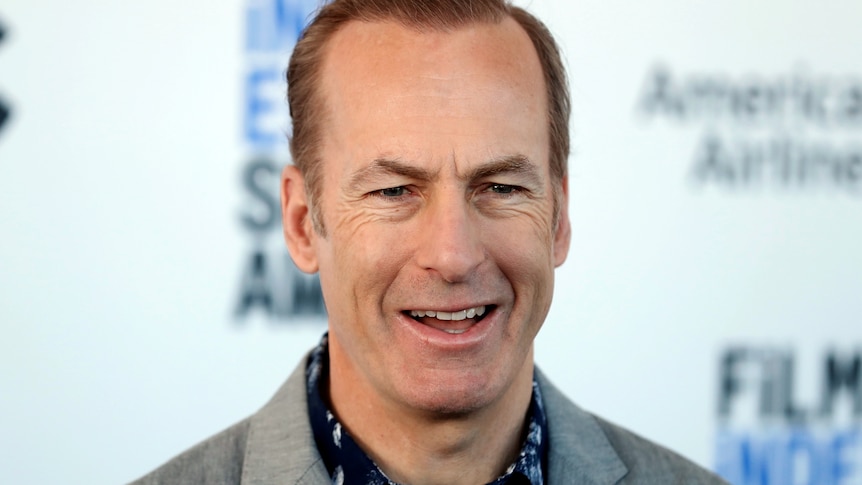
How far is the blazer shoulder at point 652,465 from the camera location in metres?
2.25

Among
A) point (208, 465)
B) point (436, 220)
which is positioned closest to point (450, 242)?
point (436, 220)

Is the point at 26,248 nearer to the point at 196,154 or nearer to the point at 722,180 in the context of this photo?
the point at 196,154

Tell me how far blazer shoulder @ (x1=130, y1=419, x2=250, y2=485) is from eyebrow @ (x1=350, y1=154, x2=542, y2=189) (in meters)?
0.59

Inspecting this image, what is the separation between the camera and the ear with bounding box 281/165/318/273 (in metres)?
2.21

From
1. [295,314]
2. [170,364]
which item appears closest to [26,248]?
[170,364]

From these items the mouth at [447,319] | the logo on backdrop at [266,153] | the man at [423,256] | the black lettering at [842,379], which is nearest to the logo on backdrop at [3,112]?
the logo on backdrop at [266,153]

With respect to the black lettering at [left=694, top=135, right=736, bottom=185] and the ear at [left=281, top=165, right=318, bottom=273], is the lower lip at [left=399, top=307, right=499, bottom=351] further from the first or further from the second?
the black lettering at [left=694, top=135, right=736, bottom=185]

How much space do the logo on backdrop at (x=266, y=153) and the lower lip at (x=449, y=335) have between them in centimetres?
142

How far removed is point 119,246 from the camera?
126 inches

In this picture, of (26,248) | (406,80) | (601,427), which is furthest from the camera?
(26,248)

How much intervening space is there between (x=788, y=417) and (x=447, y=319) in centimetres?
→ 212

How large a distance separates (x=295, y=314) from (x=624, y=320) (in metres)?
1.06

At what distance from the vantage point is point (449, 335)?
1.96 m

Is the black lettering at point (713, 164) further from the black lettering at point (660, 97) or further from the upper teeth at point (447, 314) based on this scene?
the upper teeth at point (447, 314)
